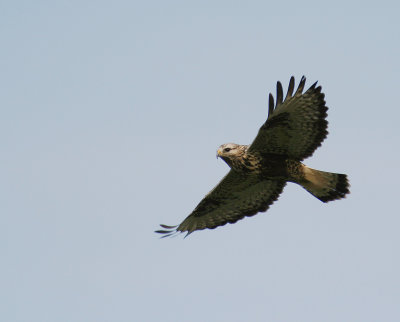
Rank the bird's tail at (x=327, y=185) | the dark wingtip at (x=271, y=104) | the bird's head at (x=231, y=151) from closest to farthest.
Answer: the dark wingtip at (x=271, y=104)
the bird's head at (x=231, y=151)
the bird's tail at (x=327, y=185)

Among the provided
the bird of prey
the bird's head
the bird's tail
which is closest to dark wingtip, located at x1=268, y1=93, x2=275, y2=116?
the bird of prey

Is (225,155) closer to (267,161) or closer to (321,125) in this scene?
(267,161)

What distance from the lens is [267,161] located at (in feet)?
43.8

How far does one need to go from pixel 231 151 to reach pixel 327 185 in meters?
1.87

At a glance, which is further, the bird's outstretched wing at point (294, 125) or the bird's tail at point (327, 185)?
the bird's tail at point (327, 185)

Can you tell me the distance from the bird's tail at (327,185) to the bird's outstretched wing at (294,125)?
0.51m

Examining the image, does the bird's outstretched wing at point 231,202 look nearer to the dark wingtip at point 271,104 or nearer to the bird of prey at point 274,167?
the bird of prey at point 274,167

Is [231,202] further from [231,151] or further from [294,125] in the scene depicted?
[294,125]

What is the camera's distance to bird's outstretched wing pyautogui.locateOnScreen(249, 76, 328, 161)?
12.6m

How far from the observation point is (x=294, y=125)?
12.9 metres

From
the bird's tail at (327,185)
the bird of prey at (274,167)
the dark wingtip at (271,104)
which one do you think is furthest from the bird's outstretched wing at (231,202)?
the dark wingtip at (271,104)

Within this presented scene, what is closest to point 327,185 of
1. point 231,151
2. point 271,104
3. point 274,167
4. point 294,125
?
point 274,167

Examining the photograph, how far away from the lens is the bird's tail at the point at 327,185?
1359cm

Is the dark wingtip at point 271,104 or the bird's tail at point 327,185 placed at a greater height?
the dark wingtip at point 271,104
